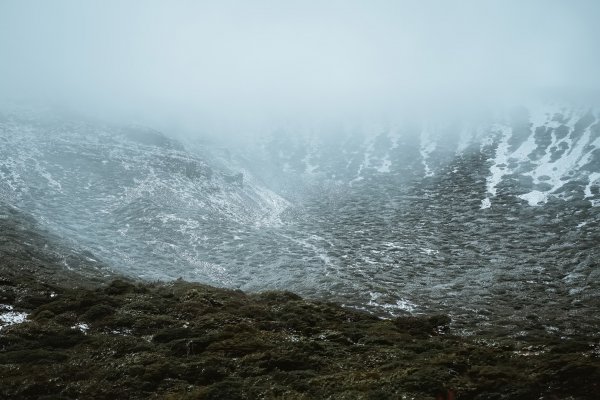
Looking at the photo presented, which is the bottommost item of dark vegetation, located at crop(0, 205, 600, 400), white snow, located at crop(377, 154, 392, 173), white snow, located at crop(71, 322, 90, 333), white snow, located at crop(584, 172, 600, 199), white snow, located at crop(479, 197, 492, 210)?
white snow, located at crop(71, 322, 90, 333)

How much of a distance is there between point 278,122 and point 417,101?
2052 inches

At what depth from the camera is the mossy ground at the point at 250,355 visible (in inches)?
480

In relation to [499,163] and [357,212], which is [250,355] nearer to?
[357,212]

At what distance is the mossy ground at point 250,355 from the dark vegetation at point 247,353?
0.04m

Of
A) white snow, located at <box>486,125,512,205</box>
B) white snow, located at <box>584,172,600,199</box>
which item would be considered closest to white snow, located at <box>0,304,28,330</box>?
white snow, located at <box>486,125,512,205</box>

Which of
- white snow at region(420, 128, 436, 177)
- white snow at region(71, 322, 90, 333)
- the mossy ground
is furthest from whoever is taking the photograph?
white snow at region(420, 128, 436, 177)

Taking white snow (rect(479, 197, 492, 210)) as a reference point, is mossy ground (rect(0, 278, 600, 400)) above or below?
below

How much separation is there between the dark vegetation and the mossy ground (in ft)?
0.14

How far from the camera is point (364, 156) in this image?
317ft

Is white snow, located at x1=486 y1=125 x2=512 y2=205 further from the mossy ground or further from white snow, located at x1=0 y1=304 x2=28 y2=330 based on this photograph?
white snow, located at x1=0 y1=304 x2=28 y2=330

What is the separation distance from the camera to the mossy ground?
1220 cm

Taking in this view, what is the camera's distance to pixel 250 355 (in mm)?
15336

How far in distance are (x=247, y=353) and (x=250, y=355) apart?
0.73 meters

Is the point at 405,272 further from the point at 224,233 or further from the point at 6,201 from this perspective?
the point at 6,201
